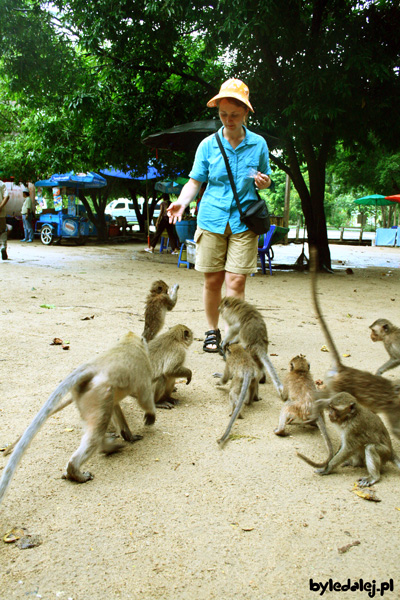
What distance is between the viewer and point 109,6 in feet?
35.5

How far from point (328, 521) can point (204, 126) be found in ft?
31.3

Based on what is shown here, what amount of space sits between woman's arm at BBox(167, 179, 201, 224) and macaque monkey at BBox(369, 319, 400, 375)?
7.13 ft

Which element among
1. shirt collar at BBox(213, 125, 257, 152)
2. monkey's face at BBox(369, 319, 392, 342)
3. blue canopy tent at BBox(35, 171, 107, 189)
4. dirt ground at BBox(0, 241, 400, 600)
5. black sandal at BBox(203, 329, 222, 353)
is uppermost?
blue canopy tent at BBox(35, 171, 107, 189)

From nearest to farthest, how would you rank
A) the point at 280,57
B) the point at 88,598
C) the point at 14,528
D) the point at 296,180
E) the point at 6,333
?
the point at 88,598
the point at 14,528
the point at 6,333
the point at 280,57
the point at 296,180

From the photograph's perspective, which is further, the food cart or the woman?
the food cart

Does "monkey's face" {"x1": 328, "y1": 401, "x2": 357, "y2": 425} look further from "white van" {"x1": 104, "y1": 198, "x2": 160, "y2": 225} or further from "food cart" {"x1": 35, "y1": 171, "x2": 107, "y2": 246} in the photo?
"white van" {"x1": 104, "y1": 198, "x2": 160, "y2": 225}

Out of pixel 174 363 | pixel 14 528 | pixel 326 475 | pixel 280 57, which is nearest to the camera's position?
pixel 14 528

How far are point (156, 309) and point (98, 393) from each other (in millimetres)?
2207

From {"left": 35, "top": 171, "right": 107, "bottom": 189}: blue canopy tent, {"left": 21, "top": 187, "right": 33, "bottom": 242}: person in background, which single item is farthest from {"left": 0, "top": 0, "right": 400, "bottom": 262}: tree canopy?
{"left": 35, "top": 171, "right": 107, "bottom": 189}: blue canopy tent

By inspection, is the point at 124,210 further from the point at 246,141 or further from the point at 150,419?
the point at 150,419

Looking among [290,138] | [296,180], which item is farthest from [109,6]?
[296,180]

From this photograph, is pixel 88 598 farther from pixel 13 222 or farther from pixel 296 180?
pixel 13 222

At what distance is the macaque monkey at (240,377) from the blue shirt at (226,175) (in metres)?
1.33

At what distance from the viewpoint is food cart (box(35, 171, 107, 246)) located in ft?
72.1
